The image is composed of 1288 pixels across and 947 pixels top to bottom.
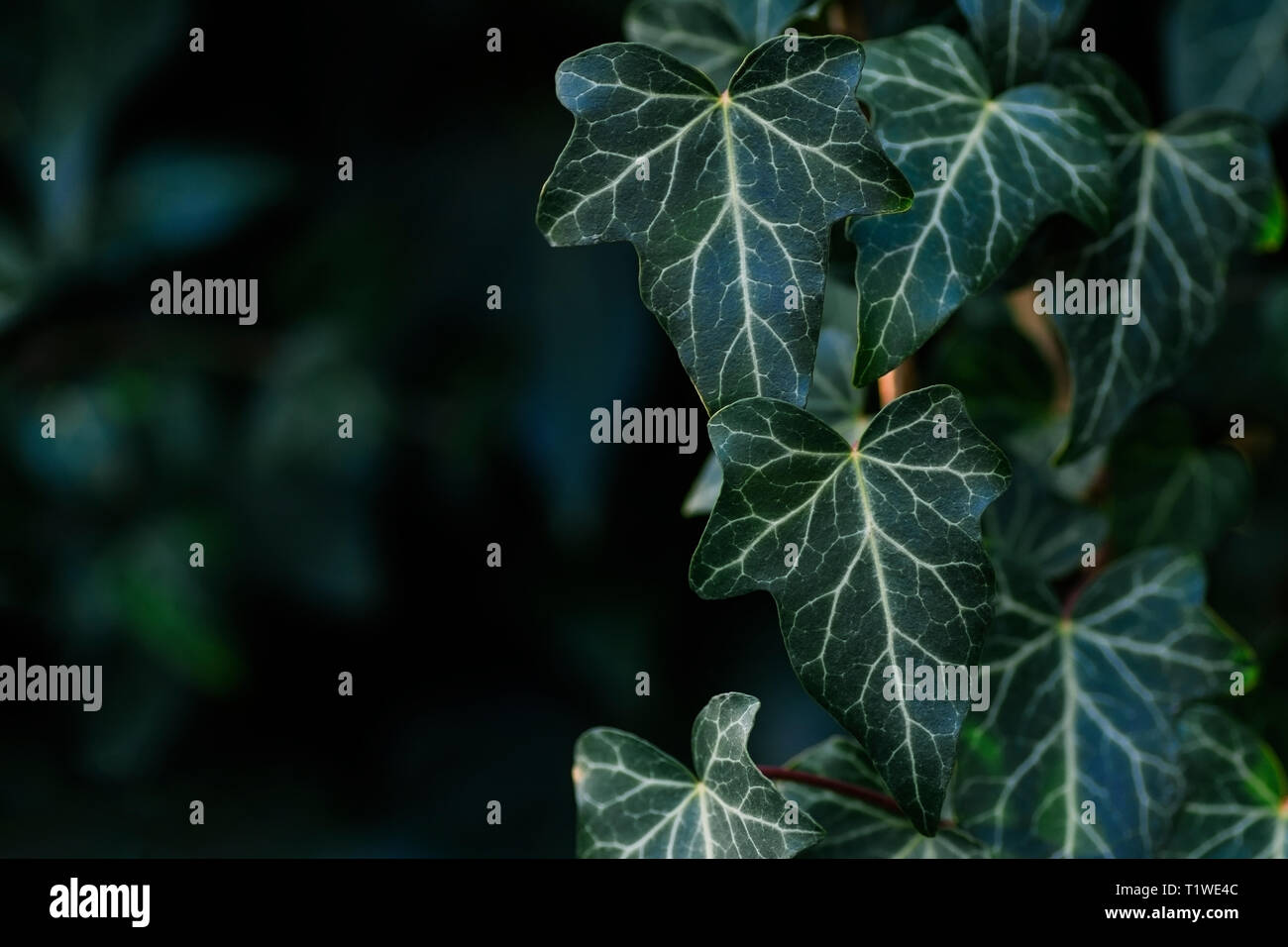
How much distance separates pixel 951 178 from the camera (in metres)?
0.48

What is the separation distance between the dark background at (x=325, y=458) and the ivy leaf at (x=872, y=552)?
Result: 64 centimetres

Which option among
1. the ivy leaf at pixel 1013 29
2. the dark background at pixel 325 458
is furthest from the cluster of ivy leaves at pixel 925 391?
the dark background at pixel 325 458

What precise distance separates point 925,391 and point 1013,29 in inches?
7.3

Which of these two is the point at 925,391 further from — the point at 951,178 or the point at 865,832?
the point at 865,832

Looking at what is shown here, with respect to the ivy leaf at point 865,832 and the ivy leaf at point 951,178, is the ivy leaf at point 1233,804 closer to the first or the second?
the ivy leaf at point 865,832

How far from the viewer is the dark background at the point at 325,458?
1.14 meters

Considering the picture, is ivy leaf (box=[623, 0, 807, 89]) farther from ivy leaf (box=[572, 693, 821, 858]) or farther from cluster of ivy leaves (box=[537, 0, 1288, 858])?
ivy leaf (box=[572, 693, 821, 858])

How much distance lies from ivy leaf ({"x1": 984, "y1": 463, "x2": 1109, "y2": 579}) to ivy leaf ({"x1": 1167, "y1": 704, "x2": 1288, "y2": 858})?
0.12m

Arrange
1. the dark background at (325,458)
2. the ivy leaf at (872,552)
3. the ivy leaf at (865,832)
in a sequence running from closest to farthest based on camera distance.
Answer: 1. the ivy leaf at (872,552)
2. the ivy leaf at (865,832)
3. the dark background at (325,458)

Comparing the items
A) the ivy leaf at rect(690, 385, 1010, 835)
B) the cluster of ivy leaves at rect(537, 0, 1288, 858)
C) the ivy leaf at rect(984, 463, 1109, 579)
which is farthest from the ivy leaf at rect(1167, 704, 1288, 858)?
the ivy leaf at rect(690, 385, 1010, 835)

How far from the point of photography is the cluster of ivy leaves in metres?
0.43

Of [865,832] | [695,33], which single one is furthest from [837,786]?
[695,33]

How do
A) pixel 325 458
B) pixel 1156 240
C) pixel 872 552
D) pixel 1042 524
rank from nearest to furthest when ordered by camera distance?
pixel 872 552 → pixel 1156 240 → pixel 1042 524 → pixel 325 458

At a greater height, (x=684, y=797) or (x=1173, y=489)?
(x=1173, y=489)
